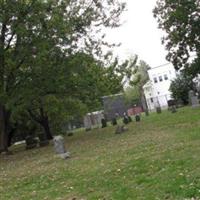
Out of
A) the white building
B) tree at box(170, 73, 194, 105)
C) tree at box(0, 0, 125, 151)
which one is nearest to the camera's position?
tree at box(0, 0, 125, 151)

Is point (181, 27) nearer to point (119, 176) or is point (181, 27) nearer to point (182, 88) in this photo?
point (182, 88)

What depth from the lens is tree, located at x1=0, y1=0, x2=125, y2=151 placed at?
84.7ft

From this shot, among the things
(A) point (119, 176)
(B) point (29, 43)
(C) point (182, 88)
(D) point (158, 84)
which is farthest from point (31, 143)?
(D) point (158, 84)

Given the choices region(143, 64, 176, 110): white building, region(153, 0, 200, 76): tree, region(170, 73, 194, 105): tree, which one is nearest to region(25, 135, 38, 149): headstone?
region(153, 0, 200, 76): tree

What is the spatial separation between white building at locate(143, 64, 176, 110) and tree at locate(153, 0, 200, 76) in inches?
1855

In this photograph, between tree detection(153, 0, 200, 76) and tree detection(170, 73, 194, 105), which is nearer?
tree detection(153, 0, 200, 76)

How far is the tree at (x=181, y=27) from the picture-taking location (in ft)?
120

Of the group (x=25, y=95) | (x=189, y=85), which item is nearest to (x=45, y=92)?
(x=25, y=95)

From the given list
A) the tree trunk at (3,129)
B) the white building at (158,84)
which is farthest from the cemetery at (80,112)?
the white building at (158,84)

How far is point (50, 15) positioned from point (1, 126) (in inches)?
283

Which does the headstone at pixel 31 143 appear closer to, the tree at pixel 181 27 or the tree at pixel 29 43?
the tree at pixel 29 43

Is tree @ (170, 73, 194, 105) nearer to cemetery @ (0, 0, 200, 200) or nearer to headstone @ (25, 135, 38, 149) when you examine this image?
cemetery @ (0, 0, 200, 200)

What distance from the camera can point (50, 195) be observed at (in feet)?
37.4

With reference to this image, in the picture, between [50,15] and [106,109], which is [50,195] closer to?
[50,15]
